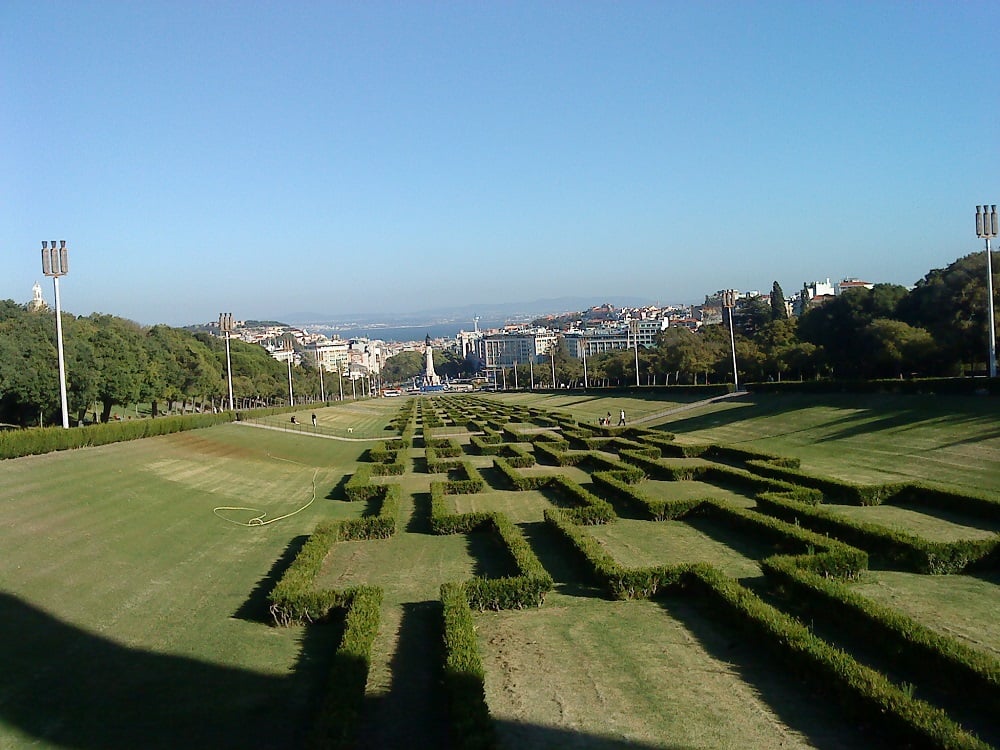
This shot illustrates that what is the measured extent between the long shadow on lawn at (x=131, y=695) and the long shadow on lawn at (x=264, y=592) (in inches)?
60.1

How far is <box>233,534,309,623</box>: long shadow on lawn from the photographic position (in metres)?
11.2

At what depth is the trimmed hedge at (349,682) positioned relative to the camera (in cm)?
690

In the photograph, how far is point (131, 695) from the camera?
8.35 m

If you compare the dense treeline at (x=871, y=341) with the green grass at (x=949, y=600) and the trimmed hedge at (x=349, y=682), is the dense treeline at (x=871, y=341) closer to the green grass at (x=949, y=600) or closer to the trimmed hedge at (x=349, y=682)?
the green grass at (x=949, y=600)

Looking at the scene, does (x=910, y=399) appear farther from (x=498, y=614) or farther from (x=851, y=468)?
(x=498, y=614)

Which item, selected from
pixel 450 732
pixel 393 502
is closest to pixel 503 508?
pixel 393 502

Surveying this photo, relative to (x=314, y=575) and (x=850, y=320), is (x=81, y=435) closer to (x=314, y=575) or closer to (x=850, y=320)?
(x=314, y=575)

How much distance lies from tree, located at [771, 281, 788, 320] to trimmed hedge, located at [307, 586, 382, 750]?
299 ft

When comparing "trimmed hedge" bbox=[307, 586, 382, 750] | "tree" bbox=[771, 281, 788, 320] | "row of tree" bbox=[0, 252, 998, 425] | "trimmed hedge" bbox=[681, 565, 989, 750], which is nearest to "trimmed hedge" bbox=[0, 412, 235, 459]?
"row of tree" bbox=[0, 252, 998, 425]

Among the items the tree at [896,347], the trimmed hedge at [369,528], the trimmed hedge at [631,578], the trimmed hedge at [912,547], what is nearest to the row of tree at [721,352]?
the tree at [896,347]

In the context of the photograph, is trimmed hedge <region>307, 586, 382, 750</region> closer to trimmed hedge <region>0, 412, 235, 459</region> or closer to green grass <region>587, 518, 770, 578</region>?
green grass <region>587, 518, 770, 578</region>

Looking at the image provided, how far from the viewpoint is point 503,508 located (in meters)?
19.6

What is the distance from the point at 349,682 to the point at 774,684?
431 cm

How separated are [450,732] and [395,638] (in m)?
3.19
